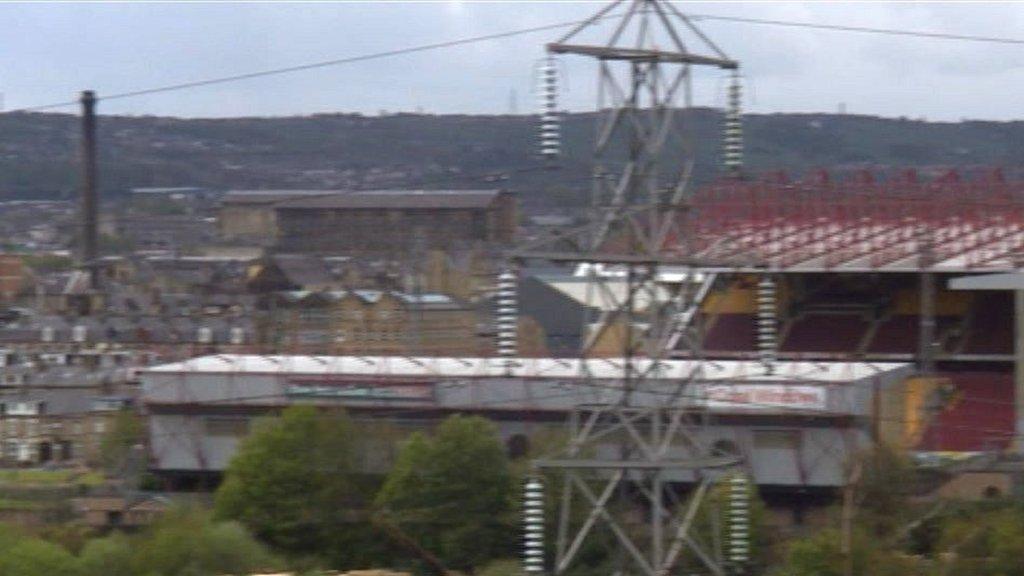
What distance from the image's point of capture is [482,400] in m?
20.5

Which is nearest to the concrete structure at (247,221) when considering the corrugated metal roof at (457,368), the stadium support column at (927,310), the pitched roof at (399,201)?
the pitched roof at (399,201)

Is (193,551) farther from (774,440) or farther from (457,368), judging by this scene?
(457,368)

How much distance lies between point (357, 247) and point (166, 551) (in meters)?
26.8

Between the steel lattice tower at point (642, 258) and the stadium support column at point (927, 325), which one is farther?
the stadium support column at point (927, 325)

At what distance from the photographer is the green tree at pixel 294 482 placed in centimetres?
1623

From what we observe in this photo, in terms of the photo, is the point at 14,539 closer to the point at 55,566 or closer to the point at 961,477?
the point at 55,566

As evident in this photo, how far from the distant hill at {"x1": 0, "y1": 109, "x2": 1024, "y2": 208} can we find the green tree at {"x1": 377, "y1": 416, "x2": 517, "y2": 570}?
26502 mm

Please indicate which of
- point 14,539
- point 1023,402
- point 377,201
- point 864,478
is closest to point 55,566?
point 14,539

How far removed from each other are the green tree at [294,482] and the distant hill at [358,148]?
1021 inches

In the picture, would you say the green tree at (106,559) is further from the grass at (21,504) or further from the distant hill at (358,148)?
the distant hill at (358,148)

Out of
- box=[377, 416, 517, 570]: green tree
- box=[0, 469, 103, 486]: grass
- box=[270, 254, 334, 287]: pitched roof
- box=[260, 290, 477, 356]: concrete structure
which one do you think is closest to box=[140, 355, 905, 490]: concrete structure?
box=[0, 469, 103, 486]: grass

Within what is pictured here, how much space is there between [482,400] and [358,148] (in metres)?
Result: 39.0

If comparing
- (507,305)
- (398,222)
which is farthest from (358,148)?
(507,305)

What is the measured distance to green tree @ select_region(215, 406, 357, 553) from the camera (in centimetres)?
1623
